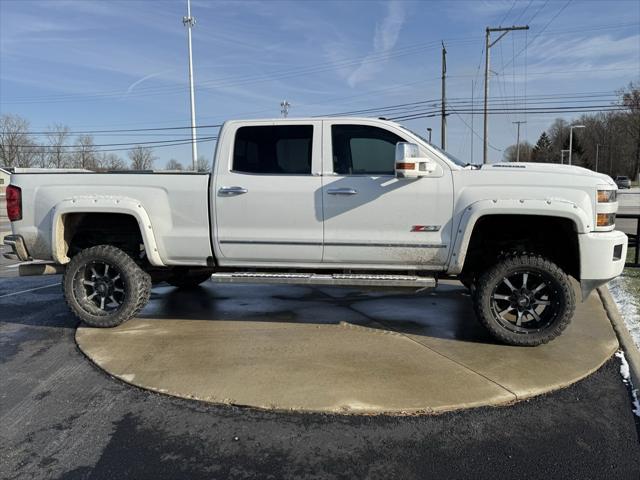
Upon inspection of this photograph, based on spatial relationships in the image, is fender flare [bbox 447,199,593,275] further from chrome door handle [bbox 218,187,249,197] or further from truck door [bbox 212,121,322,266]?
chrome door handle [bbox 218,187,249,197]

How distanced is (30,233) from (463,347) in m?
4.58

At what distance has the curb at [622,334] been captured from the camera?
13.8 feet

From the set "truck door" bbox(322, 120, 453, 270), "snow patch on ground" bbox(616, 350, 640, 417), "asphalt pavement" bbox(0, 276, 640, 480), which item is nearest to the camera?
"asphalt pavement" bbox(0, 276, 640, 480)

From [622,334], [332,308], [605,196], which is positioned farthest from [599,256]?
[332,308]

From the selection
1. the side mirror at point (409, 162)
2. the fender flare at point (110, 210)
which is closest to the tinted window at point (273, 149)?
the side mirror at point (409, 162)

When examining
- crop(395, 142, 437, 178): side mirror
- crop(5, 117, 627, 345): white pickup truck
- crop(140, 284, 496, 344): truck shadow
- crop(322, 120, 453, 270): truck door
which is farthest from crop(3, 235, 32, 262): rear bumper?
crop(395, 142, 437, 178): side mirror

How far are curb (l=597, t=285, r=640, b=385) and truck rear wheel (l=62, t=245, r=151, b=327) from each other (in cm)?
469

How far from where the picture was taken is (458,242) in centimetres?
468

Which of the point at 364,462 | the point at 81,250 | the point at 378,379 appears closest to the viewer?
the point at 364,462

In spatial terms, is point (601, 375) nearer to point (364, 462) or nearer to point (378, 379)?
point (378, 379)

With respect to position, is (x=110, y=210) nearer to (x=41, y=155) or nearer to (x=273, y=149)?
(x=273, y=149)

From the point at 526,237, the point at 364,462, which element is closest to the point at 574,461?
the point at 364,462

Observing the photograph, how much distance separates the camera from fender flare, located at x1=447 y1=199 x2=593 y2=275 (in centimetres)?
437

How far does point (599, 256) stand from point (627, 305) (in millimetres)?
2107
